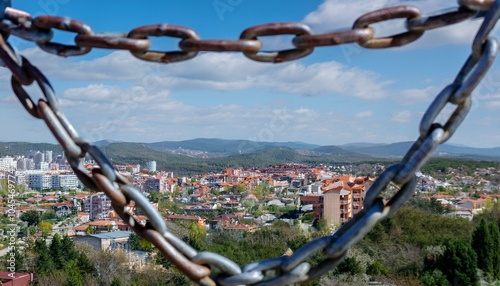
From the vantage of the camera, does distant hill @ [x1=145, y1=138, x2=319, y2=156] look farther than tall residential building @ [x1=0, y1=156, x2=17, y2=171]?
Yes

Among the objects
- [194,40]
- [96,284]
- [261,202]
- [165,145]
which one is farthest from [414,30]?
[165,145]

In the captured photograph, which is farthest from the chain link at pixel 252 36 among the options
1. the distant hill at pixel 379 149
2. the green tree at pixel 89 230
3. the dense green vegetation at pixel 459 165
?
the dense green vegetation at pixel 459 165

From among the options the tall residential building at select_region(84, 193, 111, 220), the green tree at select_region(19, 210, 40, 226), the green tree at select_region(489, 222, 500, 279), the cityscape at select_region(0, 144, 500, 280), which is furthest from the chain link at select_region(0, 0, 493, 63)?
the tall residential building at select_region(84, 193, 111, 220)

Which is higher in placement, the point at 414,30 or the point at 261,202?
the point at 414,30

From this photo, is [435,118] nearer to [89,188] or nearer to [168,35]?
[168,35]

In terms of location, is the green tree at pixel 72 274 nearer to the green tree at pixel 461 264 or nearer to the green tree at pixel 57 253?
the green tree at pixel 57 253

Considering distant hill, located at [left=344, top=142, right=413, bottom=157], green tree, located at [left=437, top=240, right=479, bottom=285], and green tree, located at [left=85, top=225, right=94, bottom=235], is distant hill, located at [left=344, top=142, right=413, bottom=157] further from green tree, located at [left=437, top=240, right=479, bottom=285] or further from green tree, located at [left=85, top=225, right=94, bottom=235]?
green tree, located at [left=437, top=240, right=479, bottom=285]
